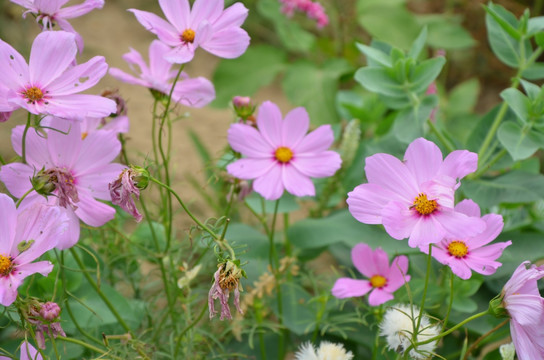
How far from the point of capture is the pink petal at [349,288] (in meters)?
0.74

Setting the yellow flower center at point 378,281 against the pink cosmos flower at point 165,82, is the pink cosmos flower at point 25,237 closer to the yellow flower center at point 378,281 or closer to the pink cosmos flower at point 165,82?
the pink cosmos flower at point 165,82

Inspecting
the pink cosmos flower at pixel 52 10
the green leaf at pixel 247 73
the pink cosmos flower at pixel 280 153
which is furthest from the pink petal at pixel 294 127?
the green leaf at pixel 247 73

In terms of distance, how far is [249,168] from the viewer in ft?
2.45

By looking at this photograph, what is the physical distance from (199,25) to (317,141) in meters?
0.23

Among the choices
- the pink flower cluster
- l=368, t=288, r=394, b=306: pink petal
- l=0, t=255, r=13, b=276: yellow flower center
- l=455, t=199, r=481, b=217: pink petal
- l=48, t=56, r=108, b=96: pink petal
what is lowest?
the pink flower cluster

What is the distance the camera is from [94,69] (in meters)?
0.60

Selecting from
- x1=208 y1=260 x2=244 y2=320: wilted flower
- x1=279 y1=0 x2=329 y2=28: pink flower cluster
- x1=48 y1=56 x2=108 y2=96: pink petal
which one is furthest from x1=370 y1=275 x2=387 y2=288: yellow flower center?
x1=279 y1=0 x2=329 y2=28: pink flower cluster

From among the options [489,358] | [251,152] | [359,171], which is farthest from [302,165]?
[489,358]

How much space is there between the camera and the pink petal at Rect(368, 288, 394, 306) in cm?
73

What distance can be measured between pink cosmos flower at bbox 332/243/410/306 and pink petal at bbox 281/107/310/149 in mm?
154

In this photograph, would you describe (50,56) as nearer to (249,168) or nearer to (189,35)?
(189,35)

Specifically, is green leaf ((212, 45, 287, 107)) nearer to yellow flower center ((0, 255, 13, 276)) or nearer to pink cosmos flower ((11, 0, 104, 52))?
pink cosmos flower ((11, 0, 104, 52))

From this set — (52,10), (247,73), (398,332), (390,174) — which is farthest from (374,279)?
(247,73)

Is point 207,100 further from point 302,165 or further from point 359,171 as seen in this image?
point 359,171
